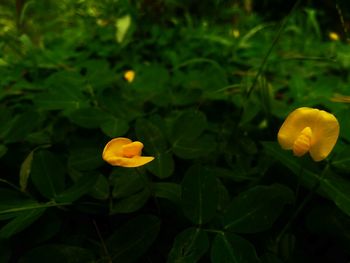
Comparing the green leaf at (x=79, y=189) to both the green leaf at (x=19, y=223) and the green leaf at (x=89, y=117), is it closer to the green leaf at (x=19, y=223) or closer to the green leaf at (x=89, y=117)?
the green leaf at (x=19, y=223)

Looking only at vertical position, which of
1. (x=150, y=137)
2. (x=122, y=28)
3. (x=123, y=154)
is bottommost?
(x=122, y=28)

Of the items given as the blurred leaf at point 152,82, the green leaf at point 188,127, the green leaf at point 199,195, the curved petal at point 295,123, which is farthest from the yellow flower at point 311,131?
the blurred leaf at point 152,82

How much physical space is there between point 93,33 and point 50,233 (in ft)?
4.65

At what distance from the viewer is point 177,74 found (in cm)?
122

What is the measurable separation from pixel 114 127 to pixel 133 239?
0.31 meters

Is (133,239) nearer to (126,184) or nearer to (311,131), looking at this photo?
(126,184)

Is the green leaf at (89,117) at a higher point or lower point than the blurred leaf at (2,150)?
lower

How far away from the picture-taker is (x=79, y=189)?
554 millimetres

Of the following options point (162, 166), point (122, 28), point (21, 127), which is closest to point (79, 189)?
point (162, 166)

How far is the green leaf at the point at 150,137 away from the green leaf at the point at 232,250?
23 centimetres

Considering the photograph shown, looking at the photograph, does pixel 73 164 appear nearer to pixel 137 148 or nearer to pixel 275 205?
pixel 137 148

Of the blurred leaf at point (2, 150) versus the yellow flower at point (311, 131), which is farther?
the blurred leaf at point (2, 150)

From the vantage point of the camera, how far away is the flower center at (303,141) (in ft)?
1.55

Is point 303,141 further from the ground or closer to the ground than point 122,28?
further from the ground
